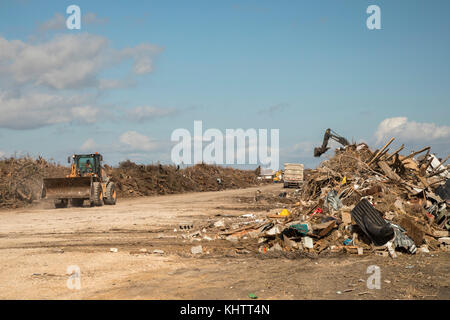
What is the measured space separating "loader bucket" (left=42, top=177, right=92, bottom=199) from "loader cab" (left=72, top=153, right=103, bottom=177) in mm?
1024

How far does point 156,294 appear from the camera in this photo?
587cm

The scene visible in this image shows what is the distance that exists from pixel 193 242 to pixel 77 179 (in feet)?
39.9

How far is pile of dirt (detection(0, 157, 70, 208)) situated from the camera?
79.6 feet

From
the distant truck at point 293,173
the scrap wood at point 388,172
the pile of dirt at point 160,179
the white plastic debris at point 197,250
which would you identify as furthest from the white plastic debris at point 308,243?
the distant truck at point 293,173

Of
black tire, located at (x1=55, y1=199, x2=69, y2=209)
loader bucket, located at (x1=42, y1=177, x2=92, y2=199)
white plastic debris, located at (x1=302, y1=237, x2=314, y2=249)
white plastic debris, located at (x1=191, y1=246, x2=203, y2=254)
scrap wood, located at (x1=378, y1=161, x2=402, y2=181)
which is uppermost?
scrap wood, located at (x1=378, y1=161, x2=402, y2=181)

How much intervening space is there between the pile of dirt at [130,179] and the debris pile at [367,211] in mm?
17682

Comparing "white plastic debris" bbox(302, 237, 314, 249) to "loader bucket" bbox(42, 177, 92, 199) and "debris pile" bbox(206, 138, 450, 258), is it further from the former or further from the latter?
"loader bucket" bbox(42, 177, 92, 199)

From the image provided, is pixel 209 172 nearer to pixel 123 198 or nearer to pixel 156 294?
pixel 123 198

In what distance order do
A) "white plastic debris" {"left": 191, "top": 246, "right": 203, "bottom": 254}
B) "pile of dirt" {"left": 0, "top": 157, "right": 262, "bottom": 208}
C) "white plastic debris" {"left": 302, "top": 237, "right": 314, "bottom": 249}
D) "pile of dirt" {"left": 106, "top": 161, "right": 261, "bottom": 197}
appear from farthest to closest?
"pile of dirt" {"left": 106, "top": 161, "right": 261, "bottom": 197}
"pile of dirt" {"left": 0, "top": 157, "right": 262, "bottom": 208}
"white plastic debris" {"left": 191, "top": 246, "right": 203, "bottom": 254}
"white plastic debris" {"left": 302, "top": 237, "right": 314, "bottom": 249}

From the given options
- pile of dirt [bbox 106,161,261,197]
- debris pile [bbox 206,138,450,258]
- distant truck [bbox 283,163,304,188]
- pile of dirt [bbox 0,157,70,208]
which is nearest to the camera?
debris pile [bbox 206,138,450,258]

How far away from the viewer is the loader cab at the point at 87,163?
72.3ft

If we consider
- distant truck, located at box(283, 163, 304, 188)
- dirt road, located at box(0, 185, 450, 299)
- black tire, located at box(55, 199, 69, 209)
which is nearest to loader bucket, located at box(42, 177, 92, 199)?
black tire, located at box(55, 199, 69, 209)

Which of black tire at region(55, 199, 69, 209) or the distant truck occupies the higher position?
the distant truck
